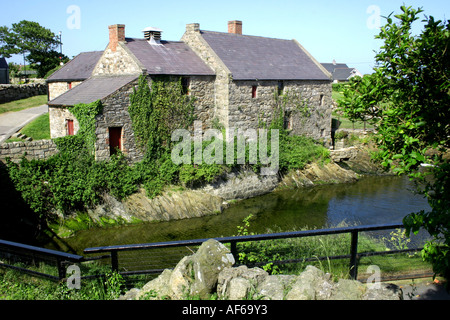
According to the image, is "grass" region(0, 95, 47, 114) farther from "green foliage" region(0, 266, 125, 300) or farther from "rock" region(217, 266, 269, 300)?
"rock" region(217, 266, 269, 300)

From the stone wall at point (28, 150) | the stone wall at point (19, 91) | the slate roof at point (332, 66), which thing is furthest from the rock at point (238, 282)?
the slate roof at point (332, 66)

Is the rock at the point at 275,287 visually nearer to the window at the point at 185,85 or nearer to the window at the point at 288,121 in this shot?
the window at the point at 185,85

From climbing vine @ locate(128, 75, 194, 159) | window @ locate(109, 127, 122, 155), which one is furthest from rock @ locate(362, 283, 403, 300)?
climbing vine @ locate(128, 75, 194, 159)

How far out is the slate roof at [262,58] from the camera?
79.1 feet

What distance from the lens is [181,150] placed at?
20969 mm

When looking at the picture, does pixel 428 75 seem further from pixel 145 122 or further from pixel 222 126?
pixel 222 126

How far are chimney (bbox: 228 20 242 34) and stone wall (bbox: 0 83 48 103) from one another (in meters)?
18.7

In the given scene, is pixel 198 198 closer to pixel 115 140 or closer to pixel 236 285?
pixel 115 140

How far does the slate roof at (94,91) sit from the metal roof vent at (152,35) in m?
3.43

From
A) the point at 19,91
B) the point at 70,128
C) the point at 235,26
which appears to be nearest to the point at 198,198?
the point at 70,128

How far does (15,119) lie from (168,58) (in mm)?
11688

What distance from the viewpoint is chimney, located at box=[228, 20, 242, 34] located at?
27.3 metres
